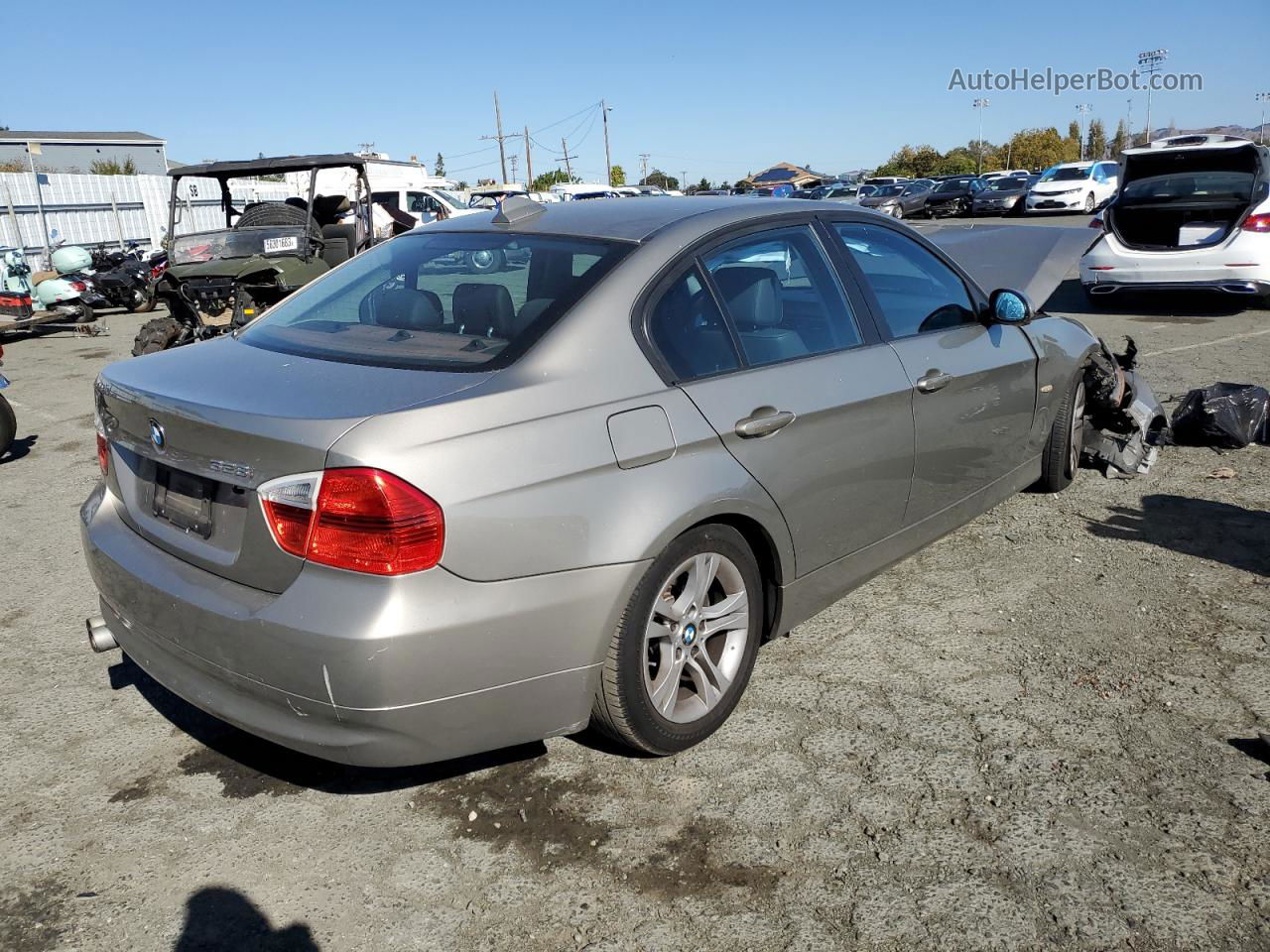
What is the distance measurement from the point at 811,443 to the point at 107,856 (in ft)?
7.77

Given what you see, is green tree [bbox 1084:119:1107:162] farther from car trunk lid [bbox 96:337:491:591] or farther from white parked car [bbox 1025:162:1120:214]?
car trunk lid [bbox 96:337:491:591]

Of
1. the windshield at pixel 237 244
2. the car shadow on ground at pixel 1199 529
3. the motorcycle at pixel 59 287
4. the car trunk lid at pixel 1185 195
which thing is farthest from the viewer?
the motorcycle at pixel 59 287

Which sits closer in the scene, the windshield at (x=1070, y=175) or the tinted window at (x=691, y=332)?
the tinted window at (x=691, y=332)

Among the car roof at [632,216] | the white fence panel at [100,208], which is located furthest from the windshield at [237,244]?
the white fence panel at [100,208]

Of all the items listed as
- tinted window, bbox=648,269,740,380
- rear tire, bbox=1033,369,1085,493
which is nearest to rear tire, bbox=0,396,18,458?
tinted window, bbox=648,269,740,380

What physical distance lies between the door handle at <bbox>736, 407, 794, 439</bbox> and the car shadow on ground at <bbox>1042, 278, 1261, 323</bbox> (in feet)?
31.5

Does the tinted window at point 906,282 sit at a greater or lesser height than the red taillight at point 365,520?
greater

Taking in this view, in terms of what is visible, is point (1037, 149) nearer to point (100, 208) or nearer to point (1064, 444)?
point (100, 208)

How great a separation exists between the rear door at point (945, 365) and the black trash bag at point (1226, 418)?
2.26 m

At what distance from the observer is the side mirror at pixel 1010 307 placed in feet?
14.1

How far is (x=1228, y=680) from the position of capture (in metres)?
3.50

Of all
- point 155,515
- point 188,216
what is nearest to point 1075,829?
point 155,515

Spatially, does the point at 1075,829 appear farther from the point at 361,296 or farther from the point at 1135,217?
the point at 1135,217

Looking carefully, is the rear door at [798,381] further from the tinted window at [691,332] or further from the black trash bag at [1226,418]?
the black trash bag at [1226,418]
